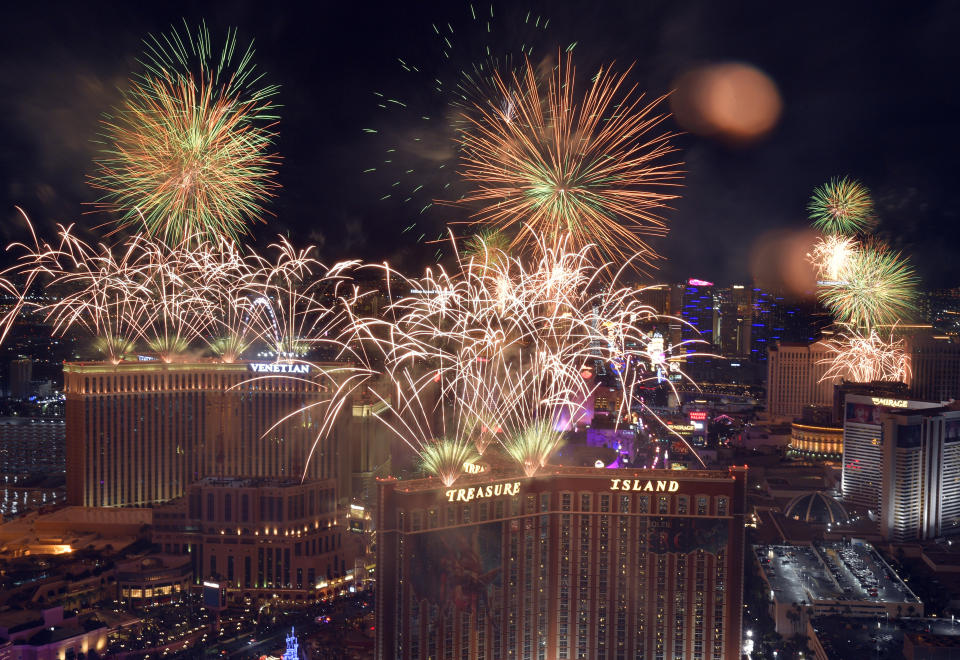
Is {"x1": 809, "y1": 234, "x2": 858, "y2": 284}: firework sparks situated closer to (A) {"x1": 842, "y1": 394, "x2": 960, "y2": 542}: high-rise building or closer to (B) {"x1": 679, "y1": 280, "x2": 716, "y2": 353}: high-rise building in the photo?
(A) {"x1": 842, "y1": 394, "x2": 960, "y2": 542}: high-rise building

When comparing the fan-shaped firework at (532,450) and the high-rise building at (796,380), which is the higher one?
the fan-shaped firework at (532,450)

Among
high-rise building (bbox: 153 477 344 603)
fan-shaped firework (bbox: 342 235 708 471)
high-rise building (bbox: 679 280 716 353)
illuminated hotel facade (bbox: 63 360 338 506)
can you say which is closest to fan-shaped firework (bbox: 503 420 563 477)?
fan-shaped firework (bbox: 342 235 708 471)

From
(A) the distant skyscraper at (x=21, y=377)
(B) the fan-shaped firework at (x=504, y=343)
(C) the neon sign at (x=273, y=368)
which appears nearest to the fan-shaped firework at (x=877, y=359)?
(B) the fan-shaped firework at (x=504, y=343)

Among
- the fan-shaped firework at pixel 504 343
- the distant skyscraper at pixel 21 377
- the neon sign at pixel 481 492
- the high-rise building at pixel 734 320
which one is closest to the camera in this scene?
the neon sign at pixel 481 492

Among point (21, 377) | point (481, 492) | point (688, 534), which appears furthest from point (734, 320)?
point (481, 492)

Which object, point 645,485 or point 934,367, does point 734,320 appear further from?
point 645,485

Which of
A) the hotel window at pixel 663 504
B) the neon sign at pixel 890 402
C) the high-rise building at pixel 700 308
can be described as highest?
the high-rise building at pixel 700 308

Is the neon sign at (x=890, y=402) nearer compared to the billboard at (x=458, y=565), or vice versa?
the billboard at (x=458, y=565)

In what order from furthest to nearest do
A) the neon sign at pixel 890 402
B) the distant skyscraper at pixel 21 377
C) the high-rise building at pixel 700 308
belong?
the high-rise building at pixel 700 308 → the distant skyscraper at pixel 21 377 → the neon sign at pixel 890 402

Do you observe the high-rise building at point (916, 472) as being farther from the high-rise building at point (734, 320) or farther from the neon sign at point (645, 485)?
the high-rise building at point (734, 320)
